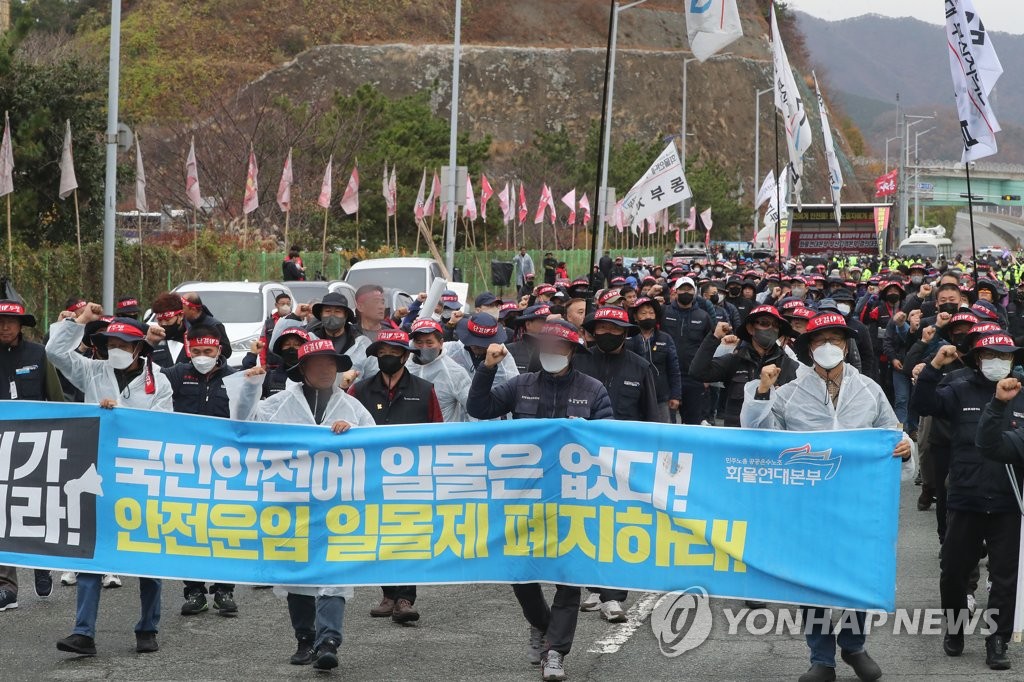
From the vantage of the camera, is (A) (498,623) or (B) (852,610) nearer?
(B) (852,610)

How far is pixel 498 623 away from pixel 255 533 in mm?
1689

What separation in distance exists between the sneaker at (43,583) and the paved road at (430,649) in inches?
2.0

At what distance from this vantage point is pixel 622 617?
8.55 metres

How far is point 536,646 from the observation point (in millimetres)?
7488

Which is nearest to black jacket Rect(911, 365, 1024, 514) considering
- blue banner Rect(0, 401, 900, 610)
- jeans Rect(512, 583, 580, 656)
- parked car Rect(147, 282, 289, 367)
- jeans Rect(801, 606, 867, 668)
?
blue banner Rect(0, 401, 900, 610)

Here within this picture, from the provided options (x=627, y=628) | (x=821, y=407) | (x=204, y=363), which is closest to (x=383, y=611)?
(x=627, y=628)

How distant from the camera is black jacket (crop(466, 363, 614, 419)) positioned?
306 inches

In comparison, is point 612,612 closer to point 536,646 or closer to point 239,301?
point 536,646

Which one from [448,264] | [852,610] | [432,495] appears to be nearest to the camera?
[852,610]

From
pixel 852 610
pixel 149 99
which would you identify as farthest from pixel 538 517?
pixel 149 99

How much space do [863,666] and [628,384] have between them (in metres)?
2.39

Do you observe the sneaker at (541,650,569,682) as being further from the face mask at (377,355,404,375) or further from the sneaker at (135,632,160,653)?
the sneaker at (135,632,160,653)

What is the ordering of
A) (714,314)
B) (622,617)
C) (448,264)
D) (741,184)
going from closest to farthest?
(622,617) < (714,314) < (448,264) < (741,184)

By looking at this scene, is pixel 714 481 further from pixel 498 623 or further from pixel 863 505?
pixel 498 623
